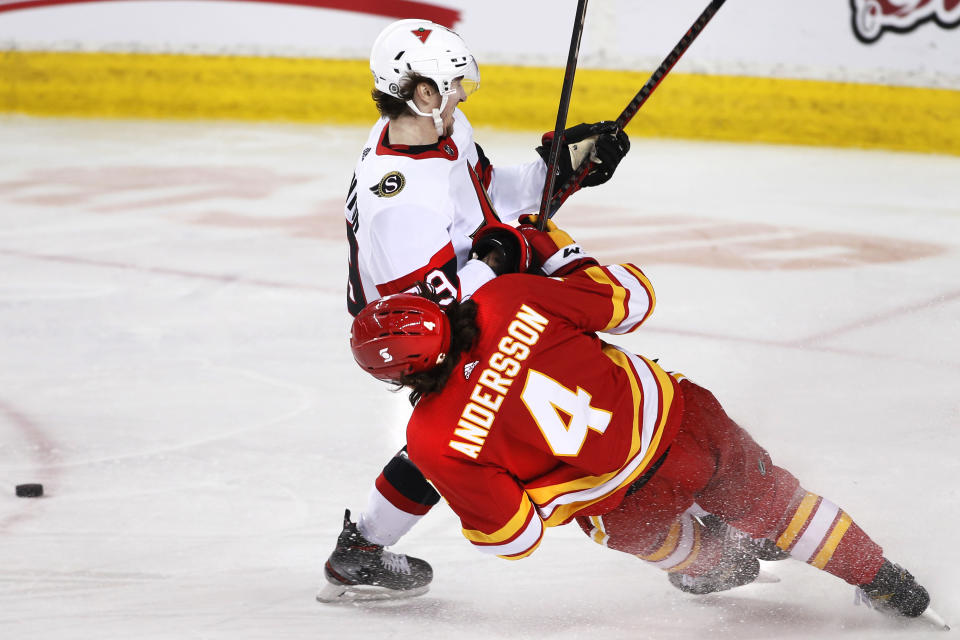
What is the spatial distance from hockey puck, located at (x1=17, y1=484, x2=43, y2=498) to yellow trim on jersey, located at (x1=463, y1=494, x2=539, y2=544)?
1.32 m

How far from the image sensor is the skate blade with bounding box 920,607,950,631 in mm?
2080

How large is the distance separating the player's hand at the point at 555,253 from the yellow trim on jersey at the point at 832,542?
599 millimetres

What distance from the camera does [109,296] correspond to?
4.40m

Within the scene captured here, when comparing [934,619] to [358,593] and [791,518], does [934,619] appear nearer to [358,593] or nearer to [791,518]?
[791,518]

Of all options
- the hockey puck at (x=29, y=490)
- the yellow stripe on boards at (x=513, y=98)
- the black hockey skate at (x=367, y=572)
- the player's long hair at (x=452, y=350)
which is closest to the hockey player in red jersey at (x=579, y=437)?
the player's long hair at (x=452, y=350)

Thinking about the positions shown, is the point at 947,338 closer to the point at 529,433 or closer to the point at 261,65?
the point at 529,433

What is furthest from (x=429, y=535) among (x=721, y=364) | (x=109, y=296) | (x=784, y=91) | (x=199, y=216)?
(x=784, y=91)

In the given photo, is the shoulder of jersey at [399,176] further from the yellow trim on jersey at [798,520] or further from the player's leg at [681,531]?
the yellow trim on jersey at [798,520]

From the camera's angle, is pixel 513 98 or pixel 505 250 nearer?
pixel 505 250

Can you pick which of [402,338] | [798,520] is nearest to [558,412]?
[402,338]

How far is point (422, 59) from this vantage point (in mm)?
2262

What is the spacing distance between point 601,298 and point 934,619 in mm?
799

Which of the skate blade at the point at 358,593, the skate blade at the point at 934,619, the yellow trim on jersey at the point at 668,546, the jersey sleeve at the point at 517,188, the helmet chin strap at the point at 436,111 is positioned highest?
the helmet chin strap at the point at 436,111

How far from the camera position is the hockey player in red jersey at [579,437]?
6.00 ft
